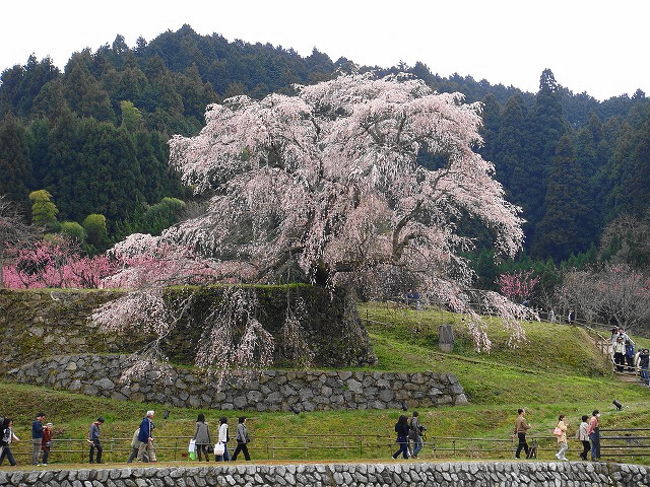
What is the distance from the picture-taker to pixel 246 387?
72.0 feet

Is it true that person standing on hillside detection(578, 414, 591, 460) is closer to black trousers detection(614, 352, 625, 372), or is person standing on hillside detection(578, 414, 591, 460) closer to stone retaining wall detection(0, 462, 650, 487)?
stone retaining wall detection(0, 462, 650, 487)

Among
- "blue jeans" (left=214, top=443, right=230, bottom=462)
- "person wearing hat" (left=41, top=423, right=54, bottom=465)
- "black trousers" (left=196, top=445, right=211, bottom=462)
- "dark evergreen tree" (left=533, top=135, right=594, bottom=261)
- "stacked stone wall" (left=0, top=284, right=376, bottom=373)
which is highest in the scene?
"dark evergreen tree" (left=533, top=135, right=594, bottom=261)

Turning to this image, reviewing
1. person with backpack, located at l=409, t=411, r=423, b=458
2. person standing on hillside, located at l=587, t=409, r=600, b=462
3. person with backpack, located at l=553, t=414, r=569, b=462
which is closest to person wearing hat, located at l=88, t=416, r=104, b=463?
person with backpack, located at l=409, t=411, r=423, b=458

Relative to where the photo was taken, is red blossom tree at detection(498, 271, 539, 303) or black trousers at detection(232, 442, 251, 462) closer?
black trousers at detection(232, 442, 251, 462)

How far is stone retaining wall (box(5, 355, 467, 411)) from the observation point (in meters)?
21.8

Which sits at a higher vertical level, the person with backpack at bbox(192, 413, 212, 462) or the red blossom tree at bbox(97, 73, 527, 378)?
the red blossom tree at bbox(97, 73, 527, 378)

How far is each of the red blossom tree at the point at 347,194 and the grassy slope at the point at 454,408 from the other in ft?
6.58

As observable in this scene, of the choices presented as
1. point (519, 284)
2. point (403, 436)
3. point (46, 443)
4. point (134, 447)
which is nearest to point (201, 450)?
point (134, 447)

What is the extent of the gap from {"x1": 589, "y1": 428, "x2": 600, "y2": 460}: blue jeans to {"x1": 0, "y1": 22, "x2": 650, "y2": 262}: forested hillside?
33.5m

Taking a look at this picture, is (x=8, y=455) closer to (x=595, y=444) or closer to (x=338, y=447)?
(x=338, y=447)

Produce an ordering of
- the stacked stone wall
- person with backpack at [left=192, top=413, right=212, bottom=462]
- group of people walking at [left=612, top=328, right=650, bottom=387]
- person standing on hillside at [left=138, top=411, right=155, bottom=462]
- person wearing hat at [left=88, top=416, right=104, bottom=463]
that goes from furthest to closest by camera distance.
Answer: group of people walking at [left=612, top=328, right=650, bottom=387]
the stacked stone wall
person with backpack at [left=192, top=413, right=212, bottom=462]
person standing on hillside at [left=138, top=411, right=155, bottom=462]
person wearing hat at [left=88, top=416, right=104, bottom=463]

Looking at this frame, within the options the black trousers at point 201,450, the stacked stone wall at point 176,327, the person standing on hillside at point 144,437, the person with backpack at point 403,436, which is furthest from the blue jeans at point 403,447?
the stacked stone wall at point 176,327

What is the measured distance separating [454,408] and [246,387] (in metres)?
5.95

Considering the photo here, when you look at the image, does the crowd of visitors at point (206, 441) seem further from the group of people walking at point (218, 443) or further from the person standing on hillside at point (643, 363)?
the person standing on hillside at point (643, 363)
